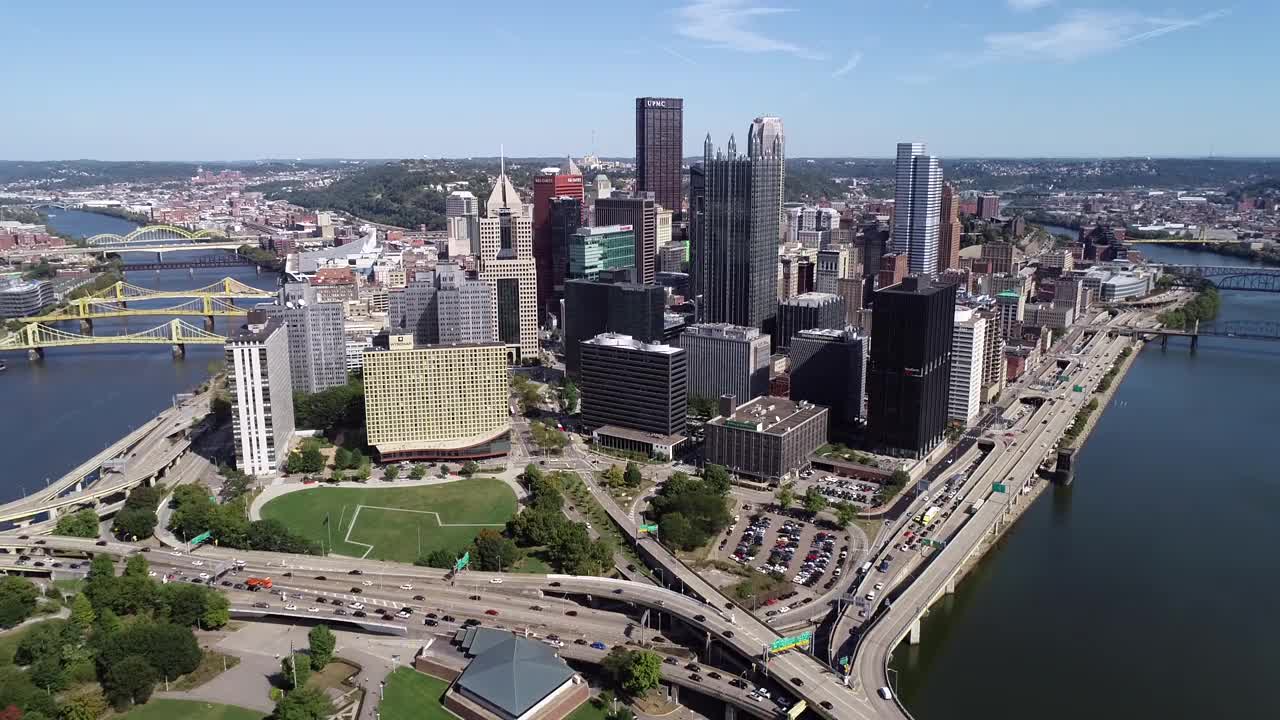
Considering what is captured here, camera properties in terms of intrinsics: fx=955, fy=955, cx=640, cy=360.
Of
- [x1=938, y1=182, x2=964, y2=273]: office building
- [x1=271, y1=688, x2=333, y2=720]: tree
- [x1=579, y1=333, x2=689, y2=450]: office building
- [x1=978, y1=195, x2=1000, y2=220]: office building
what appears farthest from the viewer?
[x1=978, y1=195, x2=1000, y2=220]: office building

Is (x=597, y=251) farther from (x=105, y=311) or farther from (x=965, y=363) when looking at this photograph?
(x=105, y=311)

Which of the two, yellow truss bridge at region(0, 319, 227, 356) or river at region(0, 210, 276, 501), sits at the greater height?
yellow truss bridge at region(0, 319, 227, 356)

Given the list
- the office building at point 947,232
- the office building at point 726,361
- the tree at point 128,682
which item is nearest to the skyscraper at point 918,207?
the office building at point 947,232

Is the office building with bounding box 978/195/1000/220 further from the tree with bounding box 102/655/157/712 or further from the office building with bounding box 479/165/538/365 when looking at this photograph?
the tree with bounding box 102/655/157/712

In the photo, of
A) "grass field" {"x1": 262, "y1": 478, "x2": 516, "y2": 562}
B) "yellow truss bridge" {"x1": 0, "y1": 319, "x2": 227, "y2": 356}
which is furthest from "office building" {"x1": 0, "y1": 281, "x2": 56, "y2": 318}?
"grass field" {"x1": 262, "y1": 478, "x2": 516, "y2": 562}

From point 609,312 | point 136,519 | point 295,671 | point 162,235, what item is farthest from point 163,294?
point 295,671

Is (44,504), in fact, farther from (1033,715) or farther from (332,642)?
(1033,715)

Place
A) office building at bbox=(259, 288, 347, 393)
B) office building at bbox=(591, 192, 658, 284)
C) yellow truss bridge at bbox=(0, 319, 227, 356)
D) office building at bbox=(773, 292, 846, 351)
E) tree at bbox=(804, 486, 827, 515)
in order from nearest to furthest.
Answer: tree at bbox=(804, 486, 827, 515) < office building at bbox=(259, 288, 347, 393) < office building at bbox=(773, 292, 846, 351) < yellow truss bridge at bbox=(0, 319, 227, 356) < office building at bbox=(591, 192, 658, 284)

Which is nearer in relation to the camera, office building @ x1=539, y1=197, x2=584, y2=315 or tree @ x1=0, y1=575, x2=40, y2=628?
tree @ x1=0, y1=575, x2=40, y2=628
